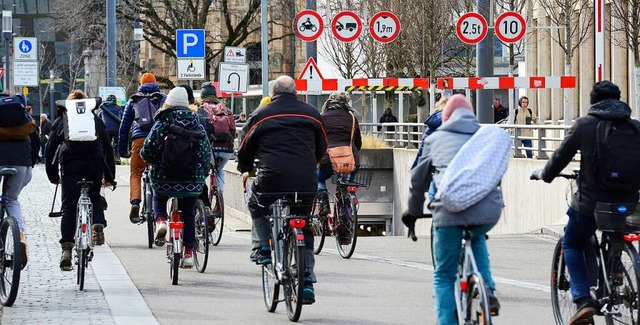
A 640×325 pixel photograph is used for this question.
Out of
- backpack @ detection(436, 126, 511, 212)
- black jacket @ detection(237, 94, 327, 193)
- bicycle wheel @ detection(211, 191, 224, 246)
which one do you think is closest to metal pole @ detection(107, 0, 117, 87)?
bicycle wheel @ detection(211, 191, 224, 246)

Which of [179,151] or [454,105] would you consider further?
[179,151]

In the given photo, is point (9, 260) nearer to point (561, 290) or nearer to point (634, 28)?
point (561, 290)

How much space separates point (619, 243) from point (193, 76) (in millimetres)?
20808

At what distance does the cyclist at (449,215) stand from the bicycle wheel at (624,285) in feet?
3.31

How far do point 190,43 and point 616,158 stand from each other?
844 inches

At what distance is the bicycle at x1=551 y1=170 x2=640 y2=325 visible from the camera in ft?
30.2

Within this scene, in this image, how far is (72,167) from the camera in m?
13.7

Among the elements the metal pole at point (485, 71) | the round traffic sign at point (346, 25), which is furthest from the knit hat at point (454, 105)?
the round traffic sign at point (346, 25)

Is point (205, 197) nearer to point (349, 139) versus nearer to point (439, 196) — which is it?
point (349, 139)

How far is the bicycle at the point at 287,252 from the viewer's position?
10.9m

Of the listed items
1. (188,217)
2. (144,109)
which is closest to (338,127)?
(144,109)

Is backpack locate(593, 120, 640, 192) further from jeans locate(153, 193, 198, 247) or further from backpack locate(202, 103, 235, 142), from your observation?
backpack locate(202, 103, 235, 142)

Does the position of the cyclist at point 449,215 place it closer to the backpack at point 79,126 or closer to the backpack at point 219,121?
the backpack at point 79,126

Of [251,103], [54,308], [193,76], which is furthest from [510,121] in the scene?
[251,103]
